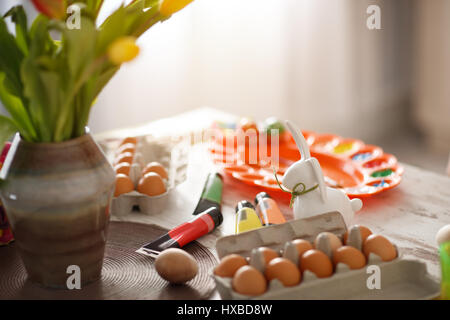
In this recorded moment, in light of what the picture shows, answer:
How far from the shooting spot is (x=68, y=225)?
72cm

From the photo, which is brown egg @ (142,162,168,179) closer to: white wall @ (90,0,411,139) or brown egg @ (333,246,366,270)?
brown egg @ (333,246,366,270)

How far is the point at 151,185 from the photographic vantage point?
1.03 metres

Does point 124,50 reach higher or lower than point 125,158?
higher

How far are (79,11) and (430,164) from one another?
262 cm

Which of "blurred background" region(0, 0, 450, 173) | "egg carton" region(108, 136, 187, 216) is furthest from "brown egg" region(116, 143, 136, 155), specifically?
"blurred background" region(0, 0, 450, 173)

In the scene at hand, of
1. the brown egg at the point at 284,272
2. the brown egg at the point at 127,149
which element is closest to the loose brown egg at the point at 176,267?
the brown egg at the point at 284,272

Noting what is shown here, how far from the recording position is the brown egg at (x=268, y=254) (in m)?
0.72

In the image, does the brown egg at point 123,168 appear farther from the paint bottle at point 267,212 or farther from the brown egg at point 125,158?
the paint bottle at point 267,212

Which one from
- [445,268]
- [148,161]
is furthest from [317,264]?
[148,161]

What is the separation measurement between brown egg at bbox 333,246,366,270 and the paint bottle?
7.9 inches

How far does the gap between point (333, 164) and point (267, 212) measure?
14.8 inches

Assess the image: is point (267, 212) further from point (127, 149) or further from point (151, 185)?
point (127, 149)

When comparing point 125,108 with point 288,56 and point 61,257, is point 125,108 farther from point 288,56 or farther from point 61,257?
point 61,257
